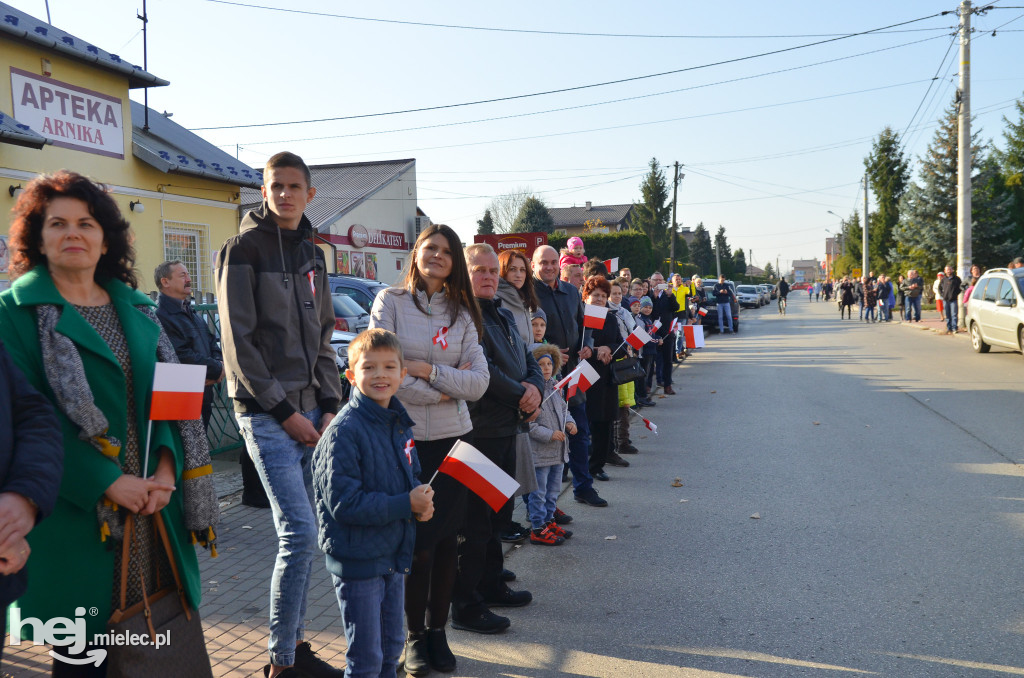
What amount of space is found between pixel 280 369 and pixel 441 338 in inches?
29.2

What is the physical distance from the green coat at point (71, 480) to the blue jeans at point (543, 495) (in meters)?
3.20

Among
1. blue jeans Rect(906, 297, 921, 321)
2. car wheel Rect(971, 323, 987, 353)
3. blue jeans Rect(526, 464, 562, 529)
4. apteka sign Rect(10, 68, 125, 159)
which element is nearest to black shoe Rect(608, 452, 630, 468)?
blue jeans Rect(526, 464, 562, 529)

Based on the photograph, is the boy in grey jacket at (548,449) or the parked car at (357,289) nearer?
the boy in grey jacket at (548,449)

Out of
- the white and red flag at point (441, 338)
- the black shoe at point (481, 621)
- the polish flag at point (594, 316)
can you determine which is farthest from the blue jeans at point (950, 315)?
the white and red flag at point (441, 338)

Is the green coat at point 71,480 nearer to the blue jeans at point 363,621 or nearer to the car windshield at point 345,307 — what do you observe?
the blue jeans at point 363,621

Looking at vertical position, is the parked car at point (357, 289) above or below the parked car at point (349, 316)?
above

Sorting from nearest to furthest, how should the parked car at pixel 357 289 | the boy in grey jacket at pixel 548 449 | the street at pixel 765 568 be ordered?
1. the street at pixel 765 568
2. the boy in grey jacket at pixel 548 449
3. the parked car at pixel 357 289

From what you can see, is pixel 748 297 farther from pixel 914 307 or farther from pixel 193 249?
pixel 193 249

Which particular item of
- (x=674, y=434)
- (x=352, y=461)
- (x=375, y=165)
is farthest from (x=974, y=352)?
(x=375, y=165)

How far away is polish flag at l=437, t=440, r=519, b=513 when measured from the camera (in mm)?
3066

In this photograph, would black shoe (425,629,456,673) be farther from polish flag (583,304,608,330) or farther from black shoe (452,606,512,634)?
polish flag (583,304,608,330)

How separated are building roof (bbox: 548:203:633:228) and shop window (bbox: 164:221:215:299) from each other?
78.3m

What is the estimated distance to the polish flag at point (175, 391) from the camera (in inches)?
99.9

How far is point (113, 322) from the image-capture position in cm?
258
